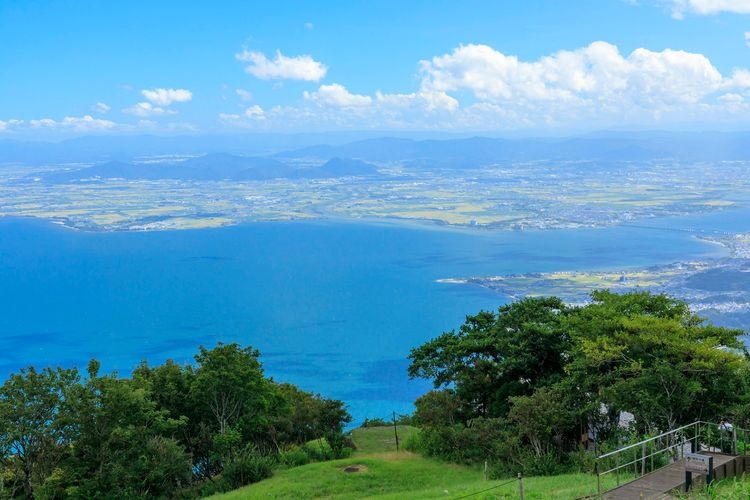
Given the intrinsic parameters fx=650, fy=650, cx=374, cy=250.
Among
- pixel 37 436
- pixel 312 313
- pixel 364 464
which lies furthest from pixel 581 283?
pixel 37 436

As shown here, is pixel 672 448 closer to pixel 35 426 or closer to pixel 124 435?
pixel 124 435

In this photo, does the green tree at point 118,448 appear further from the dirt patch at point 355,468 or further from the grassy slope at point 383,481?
the dirt patch at point 355,468

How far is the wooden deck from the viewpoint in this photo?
30.0 ft

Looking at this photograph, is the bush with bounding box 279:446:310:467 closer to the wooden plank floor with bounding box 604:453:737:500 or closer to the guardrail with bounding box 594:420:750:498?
the guardrail with bounding box 594:420:750:498

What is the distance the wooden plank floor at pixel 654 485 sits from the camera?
29.9 feet

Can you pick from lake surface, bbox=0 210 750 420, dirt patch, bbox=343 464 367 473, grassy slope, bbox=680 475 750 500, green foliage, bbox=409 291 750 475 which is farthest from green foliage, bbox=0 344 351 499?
lake surface, bbox=0 210 750 420

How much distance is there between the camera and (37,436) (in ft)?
49.9

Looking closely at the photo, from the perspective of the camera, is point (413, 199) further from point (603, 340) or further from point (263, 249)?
point (603, 340)

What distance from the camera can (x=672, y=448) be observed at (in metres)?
12.0

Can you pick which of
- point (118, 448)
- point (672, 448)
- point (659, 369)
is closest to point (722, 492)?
point (672, 448)

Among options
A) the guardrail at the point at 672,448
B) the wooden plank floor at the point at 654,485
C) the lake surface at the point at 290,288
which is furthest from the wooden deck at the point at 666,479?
the lake surface at the point at 290,288

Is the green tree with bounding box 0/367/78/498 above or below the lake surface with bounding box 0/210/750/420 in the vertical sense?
above

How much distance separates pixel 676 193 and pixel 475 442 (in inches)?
5772

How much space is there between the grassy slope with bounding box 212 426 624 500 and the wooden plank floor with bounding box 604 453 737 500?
2141 millimetres
